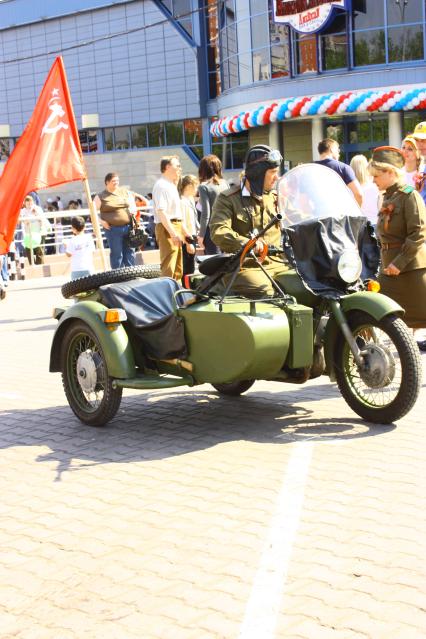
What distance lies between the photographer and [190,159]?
46938mm

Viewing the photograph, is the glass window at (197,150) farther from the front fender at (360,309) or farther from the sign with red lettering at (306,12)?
the front fender at (360,309)

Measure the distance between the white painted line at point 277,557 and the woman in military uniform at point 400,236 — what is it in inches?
89.1

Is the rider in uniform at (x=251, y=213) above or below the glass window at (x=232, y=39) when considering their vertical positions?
below

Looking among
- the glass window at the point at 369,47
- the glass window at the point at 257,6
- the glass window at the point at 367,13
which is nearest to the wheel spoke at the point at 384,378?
the glass window at the point at 369,47

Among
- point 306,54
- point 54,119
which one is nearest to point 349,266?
point 54,119

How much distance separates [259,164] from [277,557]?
331 cm

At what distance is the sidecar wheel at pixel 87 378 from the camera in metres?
6.53

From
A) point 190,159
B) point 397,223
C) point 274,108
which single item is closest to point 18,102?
point 190,159

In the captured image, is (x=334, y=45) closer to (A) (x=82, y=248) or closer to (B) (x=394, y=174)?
(A) (x=82, y=248)

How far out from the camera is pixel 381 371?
600 centimetres

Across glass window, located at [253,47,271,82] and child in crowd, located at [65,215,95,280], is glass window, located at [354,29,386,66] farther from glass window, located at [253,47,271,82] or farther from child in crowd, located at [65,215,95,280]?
child in crowd, located at [65,215,95,280]

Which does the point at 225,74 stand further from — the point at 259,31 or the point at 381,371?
the point at 381,371

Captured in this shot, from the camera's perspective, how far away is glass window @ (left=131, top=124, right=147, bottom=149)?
163 ft

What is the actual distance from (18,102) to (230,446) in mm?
51069
